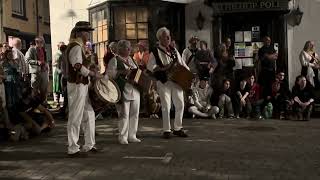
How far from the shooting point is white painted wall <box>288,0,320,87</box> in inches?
604

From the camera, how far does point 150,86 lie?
11.9 meters

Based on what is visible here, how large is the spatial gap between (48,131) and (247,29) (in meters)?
6.92

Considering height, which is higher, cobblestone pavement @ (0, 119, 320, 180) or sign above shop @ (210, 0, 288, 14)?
sign above shop @ (210, 0, 288, 14)

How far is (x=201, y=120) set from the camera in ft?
43.9

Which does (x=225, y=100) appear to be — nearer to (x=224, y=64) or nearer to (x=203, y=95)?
(x=203, y=95)

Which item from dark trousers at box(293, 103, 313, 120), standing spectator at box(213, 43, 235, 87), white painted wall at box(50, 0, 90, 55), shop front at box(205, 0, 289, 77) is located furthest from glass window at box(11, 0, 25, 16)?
dark trousers at box(293, 103, 313, 120)

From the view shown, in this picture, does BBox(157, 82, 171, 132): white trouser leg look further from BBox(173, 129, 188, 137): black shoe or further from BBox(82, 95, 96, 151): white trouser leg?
BBox(82, 95, 96, 151): white trouser leg

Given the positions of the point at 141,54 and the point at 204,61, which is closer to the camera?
the point at 204,61

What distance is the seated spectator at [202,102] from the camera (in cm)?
1373

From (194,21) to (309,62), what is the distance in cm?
353

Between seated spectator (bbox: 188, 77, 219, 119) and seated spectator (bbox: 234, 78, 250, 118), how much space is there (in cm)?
58

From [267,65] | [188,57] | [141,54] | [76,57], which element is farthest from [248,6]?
[76,57]

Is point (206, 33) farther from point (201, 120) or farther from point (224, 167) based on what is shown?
point (224, 167)

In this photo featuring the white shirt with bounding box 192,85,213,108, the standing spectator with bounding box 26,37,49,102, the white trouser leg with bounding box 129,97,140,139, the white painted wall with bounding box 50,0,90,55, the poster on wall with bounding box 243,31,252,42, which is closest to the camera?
the white trouser leg with bounding box 129,97,140,139
